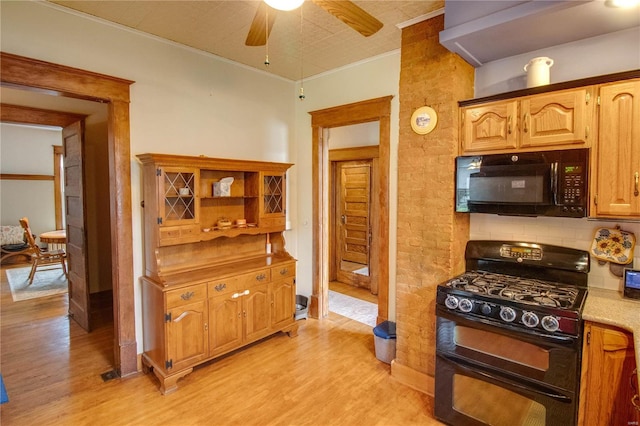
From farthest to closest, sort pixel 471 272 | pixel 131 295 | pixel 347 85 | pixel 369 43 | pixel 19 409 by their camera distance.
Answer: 1. pixel 347 85
2. pixel 369 43
3. pixel 131 295
4. pixel 471 272
5. pixel 19 409

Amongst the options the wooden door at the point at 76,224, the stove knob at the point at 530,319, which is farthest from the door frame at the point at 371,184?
the wooden door at the point at 76,224

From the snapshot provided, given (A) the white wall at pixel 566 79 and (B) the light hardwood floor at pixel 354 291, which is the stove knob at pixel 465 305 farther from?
(B) the light hardwood floor at pixel 354 291

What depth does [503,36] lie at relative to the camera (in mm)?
2205

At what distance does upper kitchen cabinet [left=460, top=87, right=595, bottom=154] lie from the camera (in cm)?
207

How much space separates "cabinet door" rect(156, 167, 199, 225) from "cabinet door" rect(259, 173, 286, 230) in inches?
28.3

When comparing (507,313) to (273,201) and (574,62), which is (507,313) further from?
(273,201)

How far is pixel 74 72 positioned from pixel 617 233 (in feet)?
12.8

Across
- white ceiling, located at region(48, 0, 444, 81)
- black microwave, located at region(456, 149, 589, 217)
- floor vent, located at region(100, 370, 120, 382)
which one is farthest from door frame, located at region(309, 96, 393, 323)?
floor vent, located at region(100, 370, 120, 382)

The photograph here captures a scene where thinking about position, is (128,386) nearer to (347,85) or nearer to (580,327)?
(580,327)

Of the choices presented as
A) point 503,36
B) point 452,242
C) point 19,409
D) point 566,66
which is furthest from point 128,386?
point 566,66

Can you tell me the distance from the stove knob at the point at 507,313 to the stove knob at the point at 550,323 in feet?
0.49

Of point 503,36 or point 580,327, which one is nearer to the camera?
point 580,327

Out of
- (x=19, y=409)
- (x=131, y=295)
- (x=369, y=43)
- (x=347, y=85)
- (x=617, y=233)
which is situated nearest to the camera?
(x=617, y=233)

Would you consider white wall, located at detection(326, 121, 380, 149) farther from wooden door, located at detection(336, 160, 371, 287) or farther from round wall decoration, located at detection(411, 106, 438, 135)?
round wall decoration, located at detection(411, 106, 438, 135)
